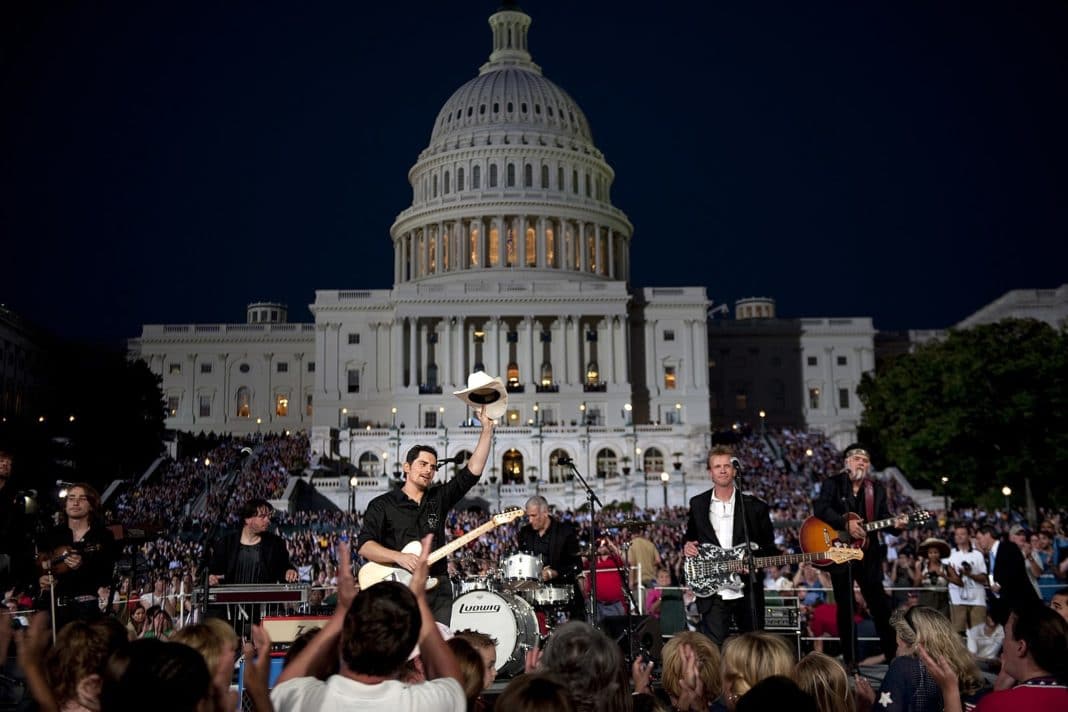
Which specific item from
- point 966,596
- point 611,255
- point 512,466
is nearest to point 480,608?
point 966,596

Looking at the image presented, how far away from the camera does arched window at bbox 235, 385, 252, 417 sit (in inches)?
3930

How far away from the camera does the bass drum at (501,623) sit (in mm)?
10211

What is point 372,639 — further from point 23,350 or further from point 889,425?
point 23,350

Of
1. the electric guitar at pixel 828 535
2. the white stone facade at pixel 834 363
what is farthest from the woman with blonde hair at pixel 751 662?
the white stone facade at pixel 834 363

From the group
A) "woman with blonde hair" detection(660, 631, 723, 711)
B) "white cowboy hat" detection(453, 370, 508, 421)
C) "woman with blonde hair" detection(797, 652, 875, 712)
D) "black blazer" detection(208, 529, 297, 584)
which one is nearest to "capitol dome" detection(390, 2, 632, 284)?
"black blazer" detection(208, 529, 297, 584)

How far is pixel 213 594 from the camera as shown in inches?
442

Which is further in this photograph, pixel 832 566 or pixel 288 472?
pixel 288 472

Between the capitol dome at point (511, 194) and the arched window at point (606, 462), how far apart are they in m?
27.8

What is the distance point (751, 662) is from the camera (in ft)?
20.8

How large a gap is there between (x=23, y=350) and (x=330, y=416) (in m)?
25.1

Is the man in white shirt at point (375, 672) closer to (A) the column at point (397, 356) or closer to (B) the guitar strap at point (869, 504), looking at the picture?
(B) the guitar strap at point (869, 504)

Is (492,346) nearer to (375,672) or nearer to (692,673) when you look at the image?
(692,673)

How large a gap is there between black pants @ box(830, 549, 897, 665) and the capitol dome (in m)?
87.9

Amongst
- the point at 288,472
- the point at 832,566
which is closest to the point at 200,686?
the point at 832,566
